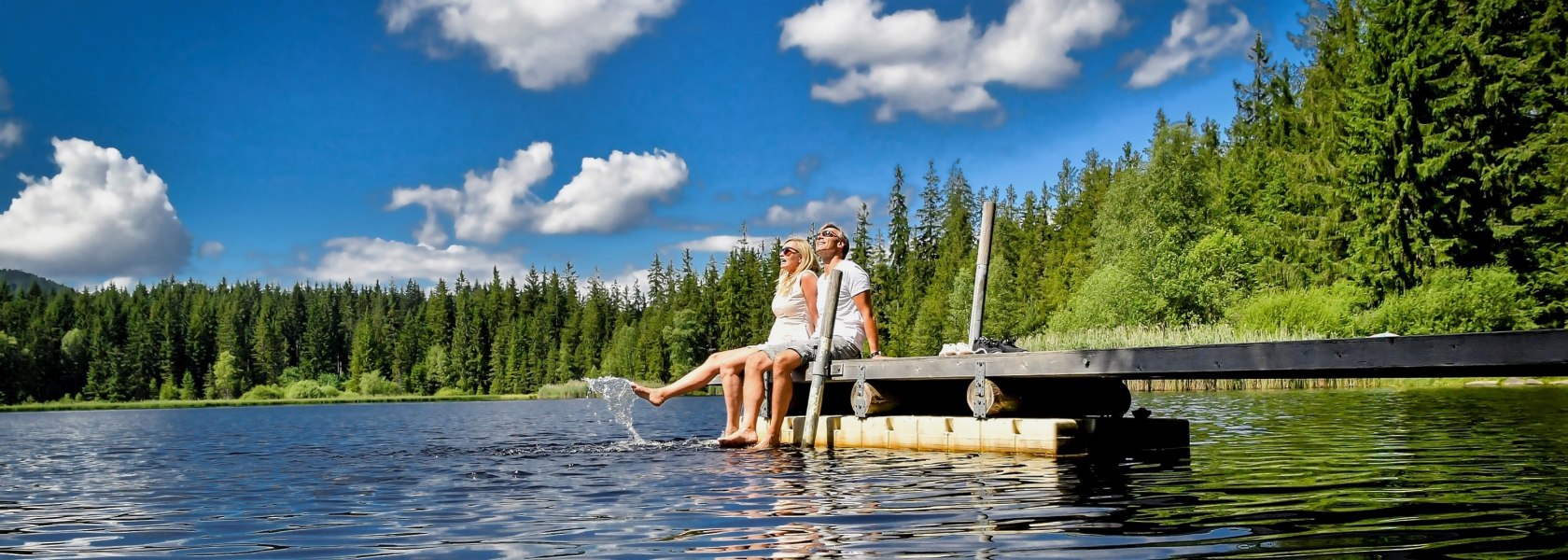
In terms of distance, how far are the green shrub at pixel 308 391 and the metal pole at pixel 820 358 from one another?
11016 cm

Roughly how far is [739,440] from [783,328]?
1.27 metres

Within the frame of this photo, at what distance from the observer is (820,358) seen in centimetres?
1148

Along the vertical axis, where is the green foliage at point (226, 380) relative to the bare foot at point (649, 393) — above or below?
above

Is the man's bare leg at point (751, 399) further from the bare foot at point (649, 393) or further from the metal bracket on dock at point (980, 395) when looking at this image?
the metal bracket on dock at point (980, 395)

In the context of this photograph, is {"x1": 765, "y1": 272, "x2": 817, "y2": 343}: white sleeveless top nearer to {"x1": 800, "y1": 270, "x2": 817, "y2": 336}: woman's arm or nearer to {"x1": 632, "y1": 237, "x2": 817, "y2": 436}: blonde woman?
{"x1": 632, "y1": 237, "x2": 817, "y2": 436}: blonde woman

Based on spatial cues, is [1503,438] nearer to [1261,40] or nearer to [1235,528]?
[1235,528]

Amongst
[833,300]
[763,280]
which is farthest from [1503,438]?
[763,280]

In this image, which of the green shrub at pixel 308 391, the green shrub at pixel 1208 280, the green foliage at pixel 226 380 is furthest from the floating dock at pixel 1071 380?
the green foliage at pixel 226 380

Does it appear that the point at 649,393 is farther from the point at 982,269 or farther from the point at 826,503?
the point at 826,503

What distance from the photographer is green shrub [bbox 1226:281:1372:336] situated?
34781 millimetres

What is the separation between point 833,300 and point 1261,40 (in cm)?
5429

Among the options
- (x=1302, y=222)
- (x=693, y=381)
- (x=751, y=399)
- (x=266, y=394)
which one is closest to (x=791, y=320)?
(x=751, y=399)

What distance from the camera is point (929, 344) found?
78.8m

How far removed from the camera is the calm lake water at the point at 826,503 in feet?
16.3
